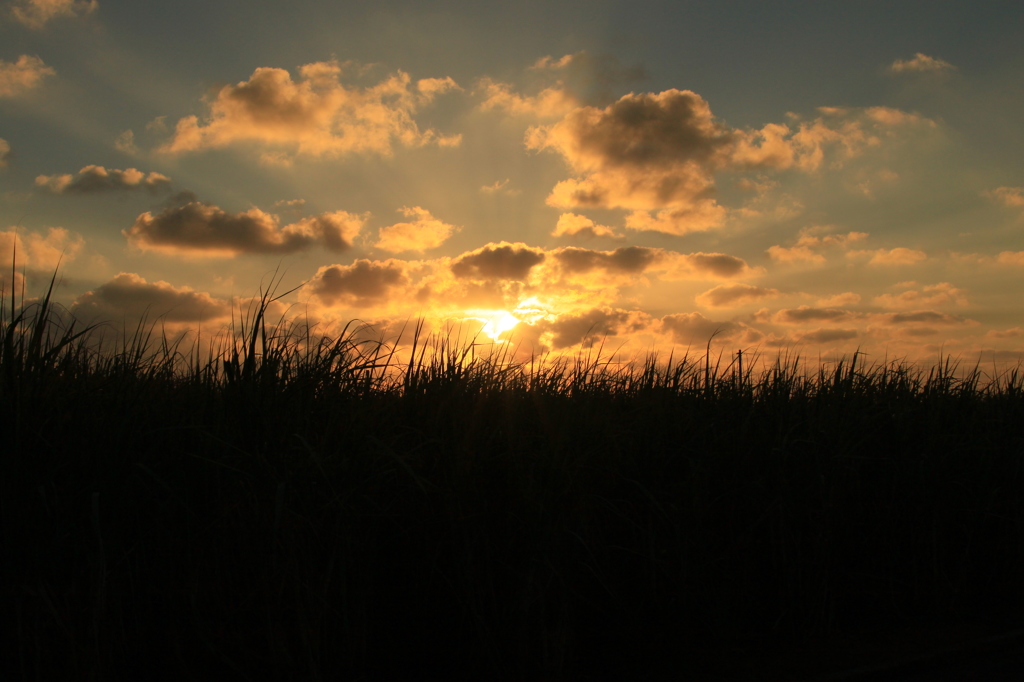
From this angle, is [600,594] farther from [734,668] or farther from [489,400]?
[489,400]

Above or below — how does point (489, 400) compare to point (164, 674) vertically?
above

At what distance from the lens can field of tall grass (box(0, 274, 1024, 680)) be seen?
10.7 feet

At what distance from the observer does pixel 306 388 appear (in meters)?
4.02

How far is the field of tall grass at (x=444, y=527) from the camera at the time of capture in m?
3.27

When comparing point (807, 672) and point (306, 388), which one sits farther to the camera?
point (306, 388)

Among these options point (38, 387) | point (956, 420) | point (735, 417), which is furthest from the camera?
point (956, 420)

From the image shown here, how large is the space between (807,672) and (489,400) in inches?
99.2

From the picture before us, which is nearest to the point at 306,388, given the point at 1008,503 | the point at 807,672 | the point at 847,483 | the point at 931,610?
the point at 807,672

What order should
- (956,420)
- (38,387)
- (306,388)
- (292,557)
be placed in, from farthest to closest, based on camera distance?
(956,420) < (306,388) < (38,387) < (292,557)

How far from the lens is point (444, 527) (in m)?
3.76

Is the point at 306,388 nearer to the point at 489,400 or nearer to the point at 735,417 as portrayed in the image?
the point at 489,400

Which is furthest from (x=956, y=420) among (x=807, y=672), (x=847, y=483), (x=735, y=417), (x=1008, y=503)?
(x=807, y=672)

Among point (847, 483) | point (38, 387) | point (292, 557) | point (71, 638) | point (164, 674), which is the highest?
point (38, 387)

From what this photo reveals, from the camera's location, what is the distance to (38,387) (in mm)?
3516
